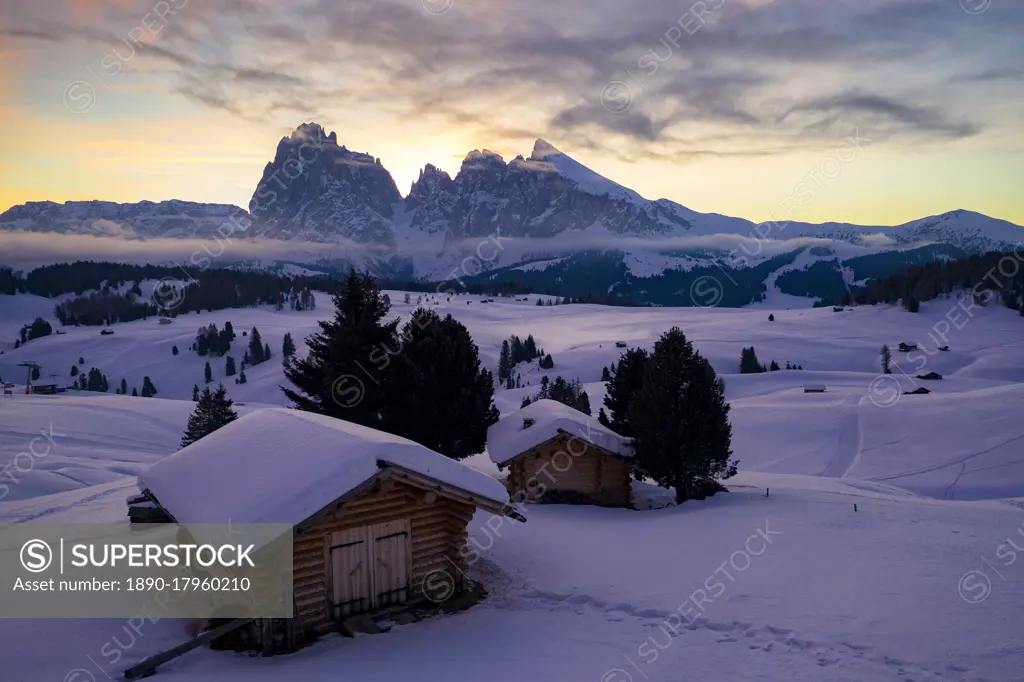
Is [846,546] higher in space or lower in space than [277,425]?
lower

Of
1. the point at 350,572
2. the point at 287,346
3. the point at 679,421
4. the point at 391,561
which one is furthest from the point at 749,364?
the point at 350,572

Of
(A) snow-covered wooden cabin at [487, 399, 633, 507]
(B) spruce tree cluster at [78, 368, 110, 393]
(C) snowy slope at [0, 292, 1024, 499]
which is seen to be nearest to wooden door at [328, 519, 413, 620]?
(C) snowy slope at [0, 292, 1024, 499]

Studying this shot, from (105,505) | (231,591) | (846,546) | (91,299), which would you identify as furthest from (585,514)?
(91,299)

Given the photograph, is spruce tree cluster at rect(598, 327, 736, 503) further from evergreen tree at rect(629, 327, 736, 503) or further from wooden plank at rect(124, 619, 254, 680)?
wooden plank at rect(124, 619, 254, 680)

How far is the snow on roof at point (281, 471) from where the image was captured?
11102 mm

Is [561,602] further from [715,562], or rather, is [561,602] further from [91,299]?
[91,299]

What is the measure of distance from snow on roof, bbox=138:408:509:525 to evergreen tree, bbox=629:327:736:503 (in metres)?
12.7

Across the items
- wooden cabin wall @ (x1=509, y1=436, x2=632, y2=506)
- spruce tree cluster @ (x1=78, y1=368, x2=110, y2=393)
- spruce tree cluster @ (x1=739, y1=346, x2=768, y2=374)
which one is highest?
wooden cabin wall @ (x1=509, y1=436, x2=632, y2=506)

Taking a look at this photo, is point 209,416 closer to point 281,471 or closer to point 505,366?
point 281,471

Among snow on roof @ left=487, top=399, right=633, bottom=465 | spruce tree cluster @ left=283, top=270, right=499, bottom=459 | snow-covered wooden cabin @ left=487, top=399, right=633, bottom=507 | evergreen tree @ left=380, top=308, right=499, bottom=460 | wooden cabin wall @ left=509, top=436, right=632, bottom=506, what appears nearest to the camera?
spruce tree cluster @ left=283, top=270, right=499, bottom=459

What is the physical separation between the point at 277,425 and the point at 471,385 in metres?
13.8

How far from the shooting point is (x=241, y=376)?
123 metres

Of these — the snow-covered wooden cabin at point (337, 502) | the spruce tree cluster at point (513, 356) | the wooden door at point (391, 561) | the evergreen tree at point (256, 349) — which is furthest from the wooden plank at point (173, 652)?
the evergreen tree at point (256, 349)

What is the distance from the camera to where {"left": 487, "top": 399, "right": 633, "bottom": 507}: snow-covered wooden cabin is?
25.7 m
